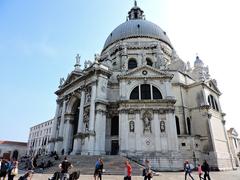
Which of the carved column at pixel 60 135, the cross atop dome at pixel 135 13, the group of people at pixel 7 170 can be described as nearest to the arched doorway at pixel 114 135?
the carved column at pixel 60 135

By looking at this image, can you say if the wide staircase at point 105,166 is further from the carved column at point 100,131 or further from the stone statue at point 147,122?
the stone statue at point 147,122

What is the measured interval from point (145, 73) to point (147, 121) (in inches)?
267

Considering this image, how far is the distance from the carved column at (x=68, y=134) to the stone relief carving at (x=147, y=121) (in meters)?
11.9

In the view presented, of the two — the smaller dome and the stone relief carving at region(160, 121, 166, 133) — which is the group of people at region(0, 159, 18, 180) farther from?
the smaller dome

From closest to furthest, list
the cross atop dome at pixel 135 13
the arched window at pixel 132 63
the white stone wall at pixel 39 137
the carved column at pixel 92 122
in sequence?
the carved column at pixel 92 122 → the arched window at pixel 132 63 → the cross atop dome at pixel 135 13 → the white stone wall at pixel 39 137

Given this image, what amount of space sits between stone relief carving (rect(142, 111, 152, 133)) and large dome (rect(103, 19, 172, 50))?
17475mm

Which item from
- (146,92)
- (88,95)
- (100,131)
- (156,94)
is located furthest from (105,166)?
(156,94)

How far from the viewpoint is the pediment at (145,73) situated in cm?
2544

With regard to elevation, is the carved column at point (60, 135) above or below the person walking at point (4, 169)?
above

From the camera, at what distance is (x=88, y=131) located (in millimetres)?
22719

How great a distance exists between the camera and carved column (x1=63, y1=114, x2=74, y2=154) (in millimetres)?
27250

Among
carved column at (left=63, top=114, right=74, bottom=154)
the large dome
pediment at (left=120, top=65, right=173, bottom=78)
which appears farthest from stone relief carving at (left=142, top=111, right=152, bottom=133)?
the large dome

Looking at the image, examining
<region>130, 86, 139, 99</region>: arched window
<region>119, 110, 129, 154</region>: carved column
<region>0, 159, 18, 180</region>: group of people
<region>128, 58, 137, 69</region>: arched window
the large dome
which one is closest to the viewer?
<region>0, 159, 18, 180</region>: group of people

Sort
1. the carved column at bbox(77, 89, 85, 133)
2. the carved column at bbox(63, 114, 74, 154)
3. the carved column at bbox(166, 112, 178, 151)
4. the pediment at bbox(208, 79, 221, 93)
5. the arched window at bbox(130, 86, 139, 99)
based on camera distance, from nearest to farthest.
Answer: the carved column at bbox(166, 112, 178, 151) → the carved column at bbox(77, 89, 85, 133) → the arched window at bbox(130, 86, 139, 99) → the carved column at bbox(63, 114, 74, 154) → the pediment at bbox(208, 79, 221, 93)
